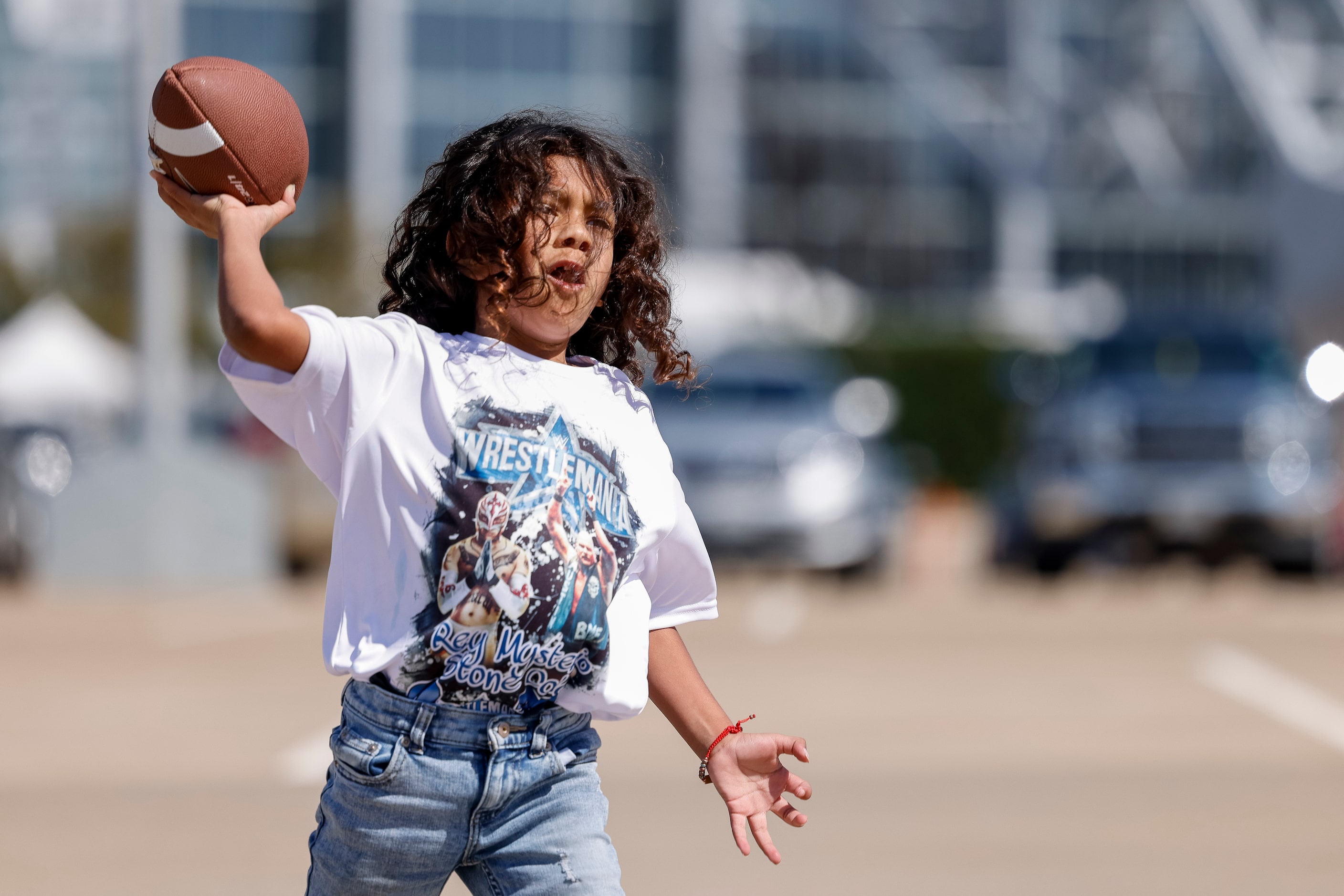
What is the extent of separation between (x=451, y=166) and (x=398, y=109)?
4952cm

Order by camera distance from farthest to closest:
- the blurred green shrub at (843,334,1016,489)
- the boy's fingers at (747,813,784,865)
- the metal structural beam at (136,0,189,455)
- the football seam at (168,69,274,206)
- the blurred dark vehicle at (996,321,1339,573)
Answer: the blurred green shrub at (843,334,1016,489) → the metal structural beam at (136,0,189,455) → the blurred dark vehicle at (996,321,1339,573) → the boy's fingers at (747,813,784,865) → the football seam at (168,69,274,206)

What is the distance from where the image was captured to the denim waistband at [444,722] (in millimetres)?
2717

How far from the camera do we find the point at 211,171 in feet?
9.34

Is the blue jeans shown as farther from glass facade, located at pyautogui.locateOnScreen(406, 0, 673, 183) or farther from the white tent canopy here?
glass facade, located at pyautogui.locateOnScreen(406, 0, 673, 183)

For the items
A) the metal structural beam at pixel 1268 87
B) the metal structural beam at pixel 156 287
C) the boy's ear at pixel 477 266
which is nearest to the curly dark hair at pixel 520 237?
the boy's ear at pixel 477 266

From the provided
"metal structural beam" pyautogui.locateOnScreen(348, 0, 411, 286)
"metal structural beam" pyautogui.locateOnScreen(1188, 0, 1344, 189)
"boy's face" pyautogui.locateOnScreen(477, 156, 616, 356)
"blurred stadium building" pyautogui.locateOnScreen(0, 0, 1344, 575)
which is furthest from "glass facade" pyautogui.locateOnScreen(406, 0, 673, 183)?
"boy's face" pyautogui.locateOnScreen(477, 156, 616, 356)

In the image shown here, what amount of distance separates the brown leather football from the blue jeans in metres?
0.80

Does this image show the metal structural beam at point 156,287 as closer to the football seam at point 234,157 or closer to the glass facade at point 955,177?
the football seam at point 234,157

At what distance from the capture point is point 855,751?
25.4 feet

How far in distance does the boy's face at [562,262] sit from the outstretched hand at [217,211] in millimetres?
346

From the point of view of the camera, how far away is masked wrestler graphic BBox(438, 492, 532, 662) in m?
2.71

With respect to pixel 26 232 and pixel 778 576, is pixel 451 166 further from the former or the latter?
pixel 26 232

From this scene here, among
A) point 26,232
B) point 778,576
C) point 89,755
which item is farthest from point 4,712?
point 26,232

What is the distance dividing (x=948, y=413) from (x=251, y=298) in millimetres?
30050
